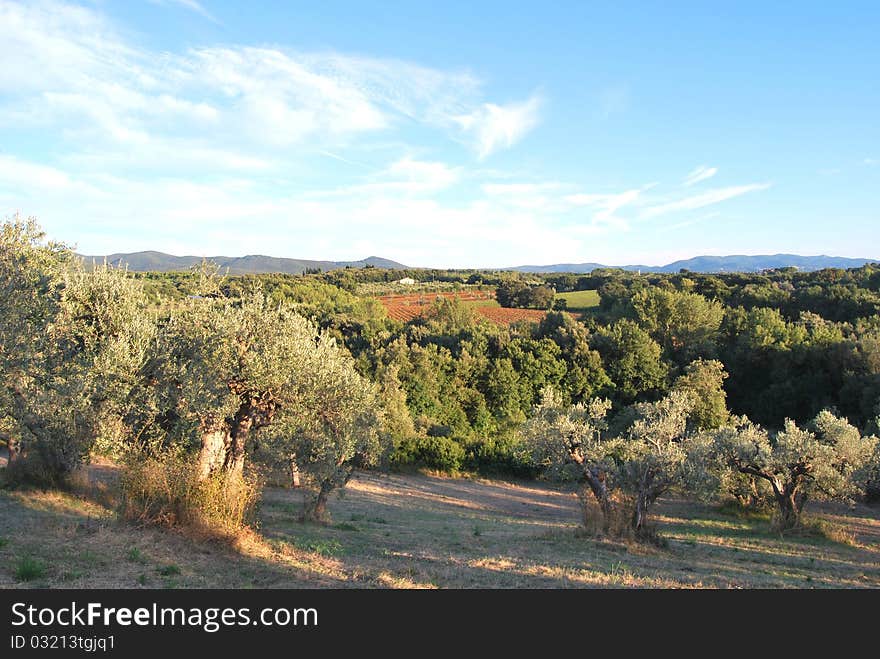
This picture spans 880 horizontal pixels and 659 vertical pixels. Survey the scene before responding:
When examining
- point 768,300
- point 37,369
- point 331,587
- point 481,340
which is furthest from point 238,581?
point 768,300

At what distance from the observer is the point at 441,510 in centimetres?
2494

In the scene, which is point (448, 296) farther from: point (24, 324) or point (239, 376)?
point (239, 376)

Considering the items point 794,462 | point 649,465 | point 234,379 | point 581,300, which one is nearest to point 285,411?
point 234,379

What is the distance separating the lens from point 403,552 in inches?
490

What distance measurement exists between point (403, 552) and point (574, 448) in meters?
7.32

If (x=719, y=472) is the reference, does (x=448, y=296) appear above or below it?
above

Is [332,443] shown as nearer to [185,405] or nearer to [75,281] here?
[185,405]

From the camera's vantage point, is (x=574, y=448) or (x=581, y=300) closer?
(x=574, y=448)

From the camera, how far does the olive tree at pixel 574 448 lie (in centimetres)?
1642

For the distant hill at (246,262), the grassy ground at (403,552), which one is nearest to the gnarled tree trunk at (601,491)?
the grassy ground at (403,552)

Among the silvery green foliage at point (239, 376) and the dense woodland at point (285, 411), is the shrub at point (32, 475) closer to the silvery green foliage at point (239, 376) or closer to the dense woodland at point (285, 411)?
the dense woodland at point (285, 411)

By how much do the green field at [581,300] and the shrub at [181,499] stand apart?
7361 cm

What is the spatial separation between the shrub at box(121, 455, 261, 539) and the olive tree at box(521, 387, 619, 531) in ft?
32.9
